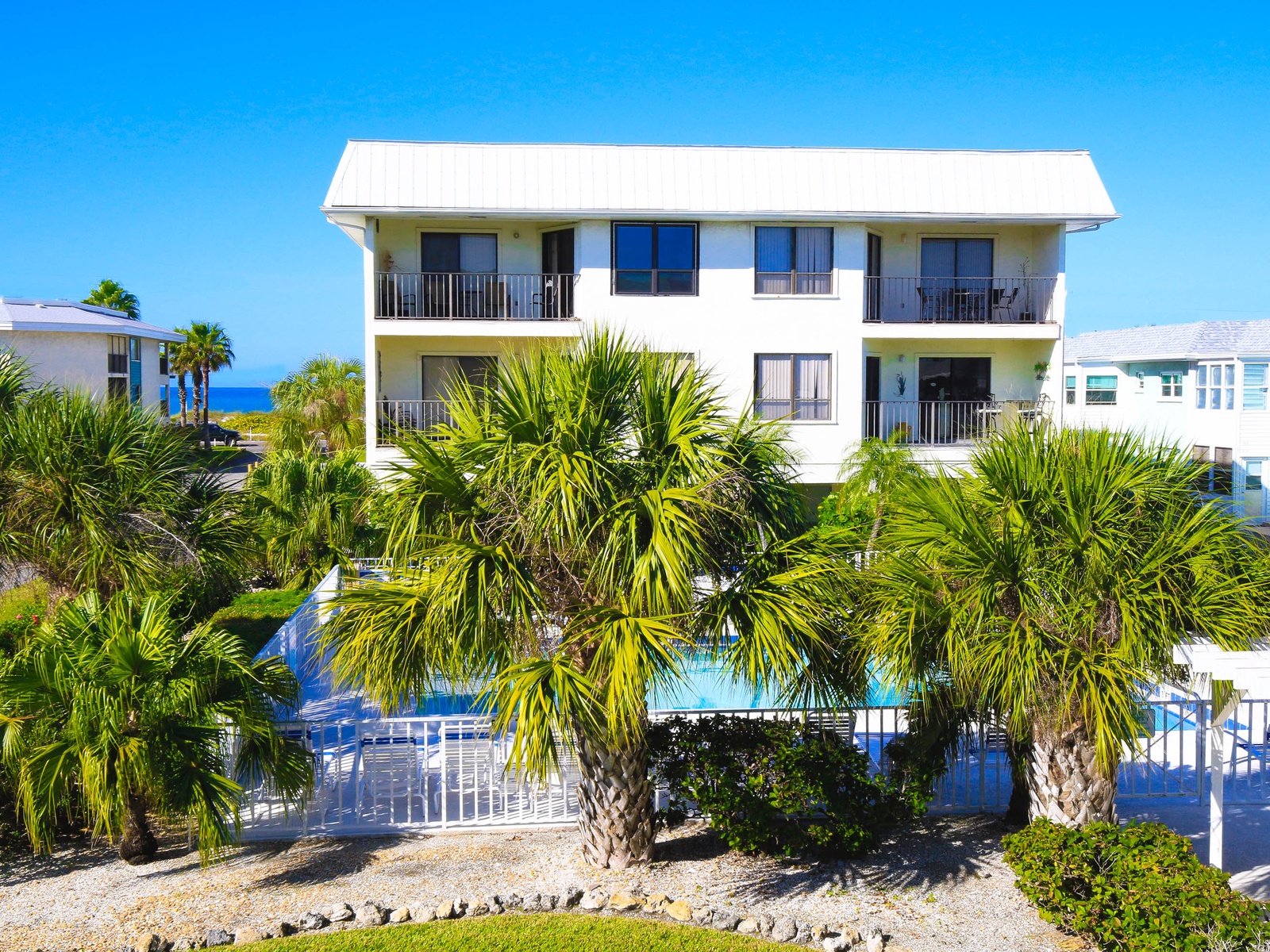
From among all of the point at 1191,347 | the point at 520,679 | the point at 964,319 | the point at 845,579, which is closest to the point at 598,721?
the point at 520,679

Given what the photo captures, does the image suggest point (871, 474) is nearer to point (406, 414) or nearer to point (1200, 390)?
point (406, 414)

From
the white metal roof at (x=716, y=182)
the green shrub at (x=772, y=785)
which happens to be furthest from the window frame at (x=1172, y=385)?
the green shrub at (x=772, y=785)

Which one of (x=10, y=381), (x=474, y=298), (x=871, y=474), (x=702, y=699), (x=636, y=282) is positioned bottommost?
(x=702, y=699)

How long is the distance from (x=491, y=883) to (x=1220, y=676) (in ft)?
18.4

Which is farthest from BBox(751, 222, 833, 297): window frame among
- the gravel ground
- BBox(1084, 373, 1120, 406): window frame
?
BBox(1084, 373, 1120, 406): window frame

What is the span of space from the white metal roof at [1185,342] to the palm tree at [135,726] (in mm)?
25139

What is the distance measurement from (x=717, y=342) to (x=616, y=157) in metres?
4.25

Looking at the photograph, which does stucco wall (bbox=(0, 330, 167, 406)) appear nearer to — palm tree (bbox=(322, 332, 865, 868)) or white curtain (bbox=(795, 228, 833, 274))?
white curtain (bbox=(795, 228, 833, 274))

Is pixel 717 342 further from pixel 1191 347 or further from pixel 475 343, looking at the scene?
pixel 1191 347

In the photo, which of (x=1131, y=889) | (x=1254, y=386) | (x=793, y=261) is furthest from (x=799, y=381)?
(x=1254, y=386)

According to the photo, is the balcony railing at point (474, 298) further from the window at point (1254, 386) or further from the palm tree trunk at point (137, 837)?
the window at point (1254, 386)

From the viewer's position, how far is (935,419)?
21.7 meters

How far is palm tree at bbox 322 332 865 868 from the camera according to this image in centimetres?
730

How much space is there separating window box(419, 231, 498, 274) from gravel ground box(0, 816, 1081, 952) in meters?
14.2
